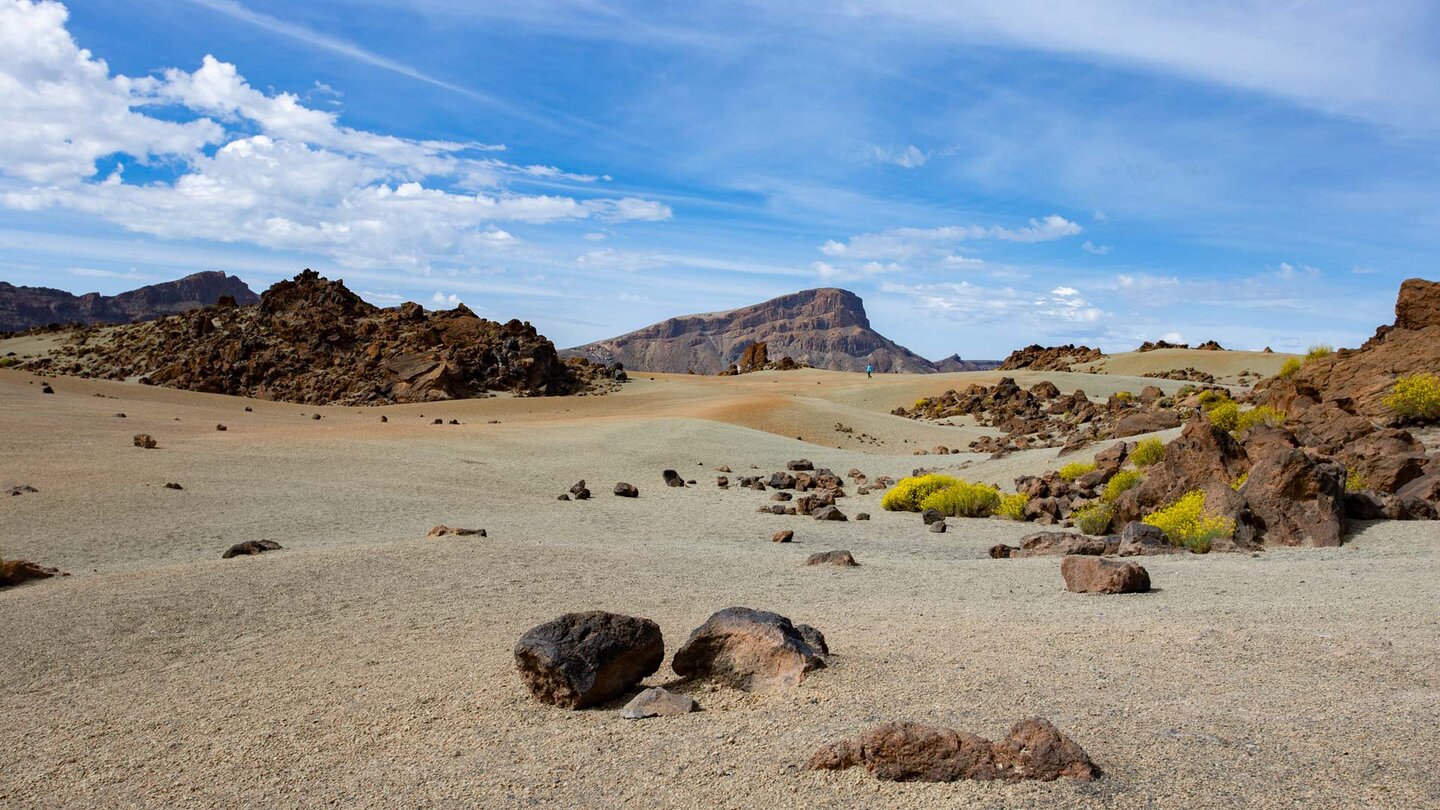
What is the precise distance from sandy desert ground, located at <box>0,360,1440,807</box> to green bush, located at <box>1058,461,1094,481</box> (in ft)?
16.2

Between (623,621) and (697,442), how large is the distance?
2058 cm

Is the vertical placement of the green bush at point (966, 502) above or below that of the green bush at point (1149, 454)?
below

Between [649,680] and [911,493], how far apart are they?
477 inches

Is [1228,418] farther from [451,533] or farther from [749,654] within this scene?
[749,654]

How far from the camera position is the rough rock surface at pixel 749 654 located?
5273 millimetres

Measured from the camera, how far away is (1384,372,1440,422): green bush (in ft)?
52.9

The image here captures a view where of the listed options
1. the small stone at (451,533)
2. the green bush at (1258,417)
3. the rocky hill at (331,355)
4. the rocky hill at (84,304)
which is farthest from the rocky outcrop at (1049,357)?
the rocky hill at (84,304)

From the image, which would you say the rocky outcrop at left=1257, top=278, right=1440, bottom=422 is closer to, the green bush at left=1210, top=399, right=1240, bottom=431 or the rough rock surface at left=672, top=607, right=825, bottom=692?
the green bush at left=1210, top=399, right=1240, bottom=431

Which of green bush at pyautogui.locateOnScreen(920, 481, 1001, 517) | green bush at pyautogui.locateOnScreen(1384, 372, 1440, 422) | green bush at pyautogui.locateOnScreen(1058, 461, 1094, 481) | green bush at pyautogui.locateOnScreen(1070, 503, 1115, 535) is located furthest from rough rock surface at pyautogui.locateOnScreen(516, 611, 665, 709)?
green bush at pyautogui.locateOnScreen(1384, 372, 1440, 422)

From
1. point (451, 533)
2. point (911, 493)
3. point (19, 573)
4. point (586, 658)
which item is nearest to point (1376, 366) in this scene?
point (911, 493)

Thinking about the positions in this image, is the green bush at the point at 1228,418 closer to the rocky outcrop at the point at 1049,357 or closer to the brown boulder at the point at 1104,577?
the brown boulder at the point at 1104,577

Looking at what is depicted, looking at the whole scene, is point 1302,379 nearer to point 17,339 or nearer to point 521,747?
point 521,747

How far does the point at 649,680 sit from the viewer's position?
223 inches

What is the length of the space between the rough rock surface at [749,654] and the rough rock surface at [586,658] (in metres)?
0.24
